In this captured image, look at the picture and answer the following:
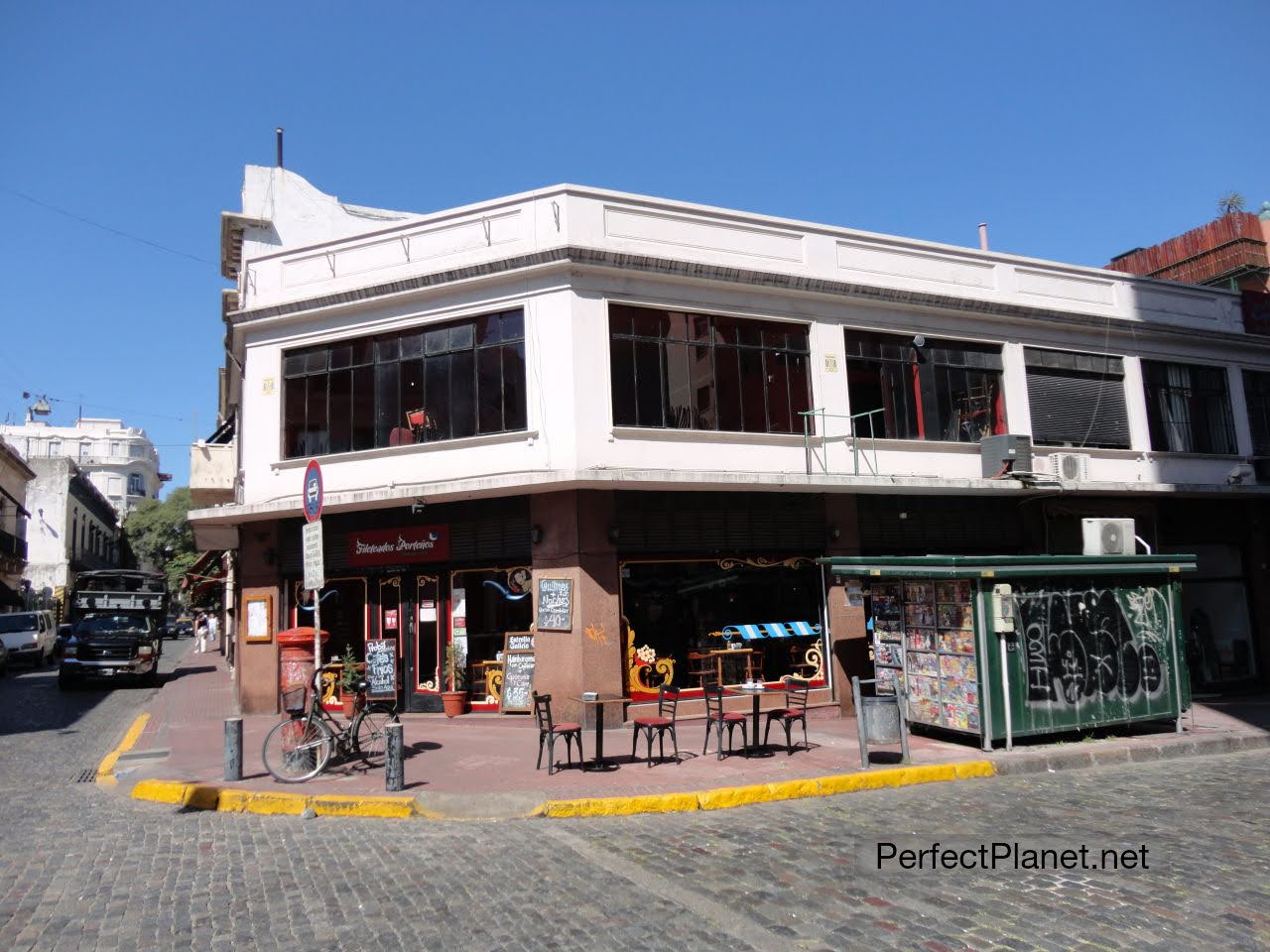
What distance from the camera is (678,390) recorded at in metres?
14.9

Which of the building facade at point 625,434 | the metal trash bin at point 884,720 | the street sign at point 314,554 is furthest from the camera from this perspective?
the building facade at point 625,434

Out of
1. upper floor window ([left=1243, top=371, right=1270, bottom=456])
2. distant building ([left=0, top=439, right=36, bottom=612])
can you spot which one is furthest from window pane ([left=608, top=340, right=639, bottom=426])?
distant building ([left=0, top=439, right=36, bottom=612])

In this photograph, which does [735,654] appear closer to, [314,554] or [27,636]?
[314,554]

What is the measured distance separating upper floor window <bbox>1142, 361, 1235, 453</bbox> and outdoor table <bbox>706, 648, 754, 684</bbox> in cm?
1089

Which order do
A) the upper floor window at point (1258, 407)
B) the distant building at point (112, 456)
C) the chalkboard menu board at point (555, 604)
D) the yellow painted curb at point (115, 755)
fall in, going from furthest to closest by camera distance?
the distant building at point (112, 456)
the upper floor window at point (1258, 407)
the chalkboard menu board at point (555, 604)
the yellow painted curb at point (115, 755)

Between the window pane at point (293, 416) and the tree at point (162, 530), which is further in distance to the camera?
the tree at point (162, 530)

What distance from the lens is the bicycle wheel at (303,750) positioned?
9.77m

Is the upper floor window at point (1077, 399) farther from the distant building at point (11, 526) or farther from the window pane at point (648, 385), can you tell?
the distant building at point (11, 526)

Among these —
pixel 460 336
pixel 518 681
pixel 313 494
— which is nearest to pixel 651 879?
pixel 313 494

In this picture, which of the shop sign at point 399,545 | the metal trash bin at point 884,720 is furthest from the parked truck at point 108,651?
the metal trash bin at point 884,720

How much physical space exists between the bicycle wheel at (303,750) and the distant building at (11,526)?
40174 mm

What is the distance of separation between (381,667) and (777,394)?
8.50 m

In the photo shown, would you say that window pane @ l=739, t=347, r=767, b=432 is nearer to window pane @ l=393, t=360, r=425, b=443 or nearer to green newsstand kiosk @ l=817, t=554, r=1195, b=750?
green newsstand kiosk @ l=817, t=554, r=1195, b=750

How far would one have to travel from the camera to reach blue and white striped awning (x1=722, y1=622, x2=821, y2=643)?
1502 centimetres
